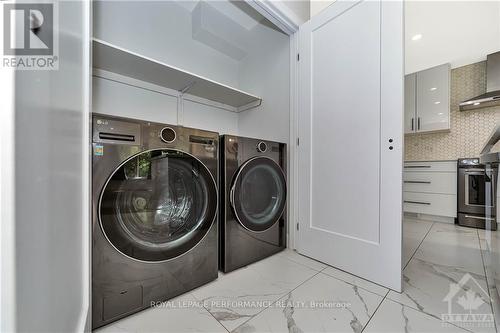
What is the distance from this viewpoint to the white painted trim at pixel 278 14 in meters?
1.47

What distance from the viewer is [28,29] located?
0.93ft

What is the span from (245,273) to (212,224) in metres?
0.43

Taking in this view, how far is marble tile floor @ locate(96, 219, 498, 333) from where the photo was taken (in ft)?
2.81

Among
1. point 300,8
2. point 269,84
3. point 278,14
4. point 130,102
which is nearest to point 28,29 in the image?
point 130,102

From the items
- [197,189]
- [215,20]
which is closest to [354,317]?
[197,189]

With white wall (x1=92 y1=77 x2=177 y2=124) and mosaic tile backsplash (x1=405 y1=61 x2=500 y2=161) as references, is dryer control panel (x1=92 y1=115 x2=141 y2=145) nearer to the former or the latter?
white wall (x1=92 y1=77 x2=177 y2=124)

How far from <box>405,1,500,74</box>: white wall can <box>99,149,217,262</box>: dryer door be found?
10.8 feet

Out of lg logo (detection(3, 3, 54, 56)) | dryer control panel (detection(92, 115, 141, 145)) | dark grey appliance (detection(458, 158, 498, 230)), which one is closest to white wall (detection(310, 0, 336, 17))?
dryer control panel (detection(92, 115, 141, 145))

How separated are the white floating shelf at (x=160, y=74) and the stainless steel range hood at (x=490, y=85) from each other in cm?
272

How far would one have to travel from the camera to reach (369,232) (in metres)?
1.22

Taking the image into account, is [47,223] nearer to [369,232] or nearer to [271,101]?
[369,232]

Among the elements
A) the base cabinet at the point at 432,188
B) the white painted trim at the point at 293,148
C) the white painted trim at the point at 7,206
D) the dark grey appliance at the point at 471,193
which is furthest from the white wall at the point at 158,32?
the dark grey appliance at the point at 471,193

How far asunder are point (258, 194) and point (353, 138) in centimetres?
77

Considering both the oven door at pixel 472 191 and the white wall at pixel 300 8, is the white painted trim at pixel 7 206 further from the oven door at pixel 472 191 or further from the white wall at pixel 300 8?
the oven door at pixel 472 191
